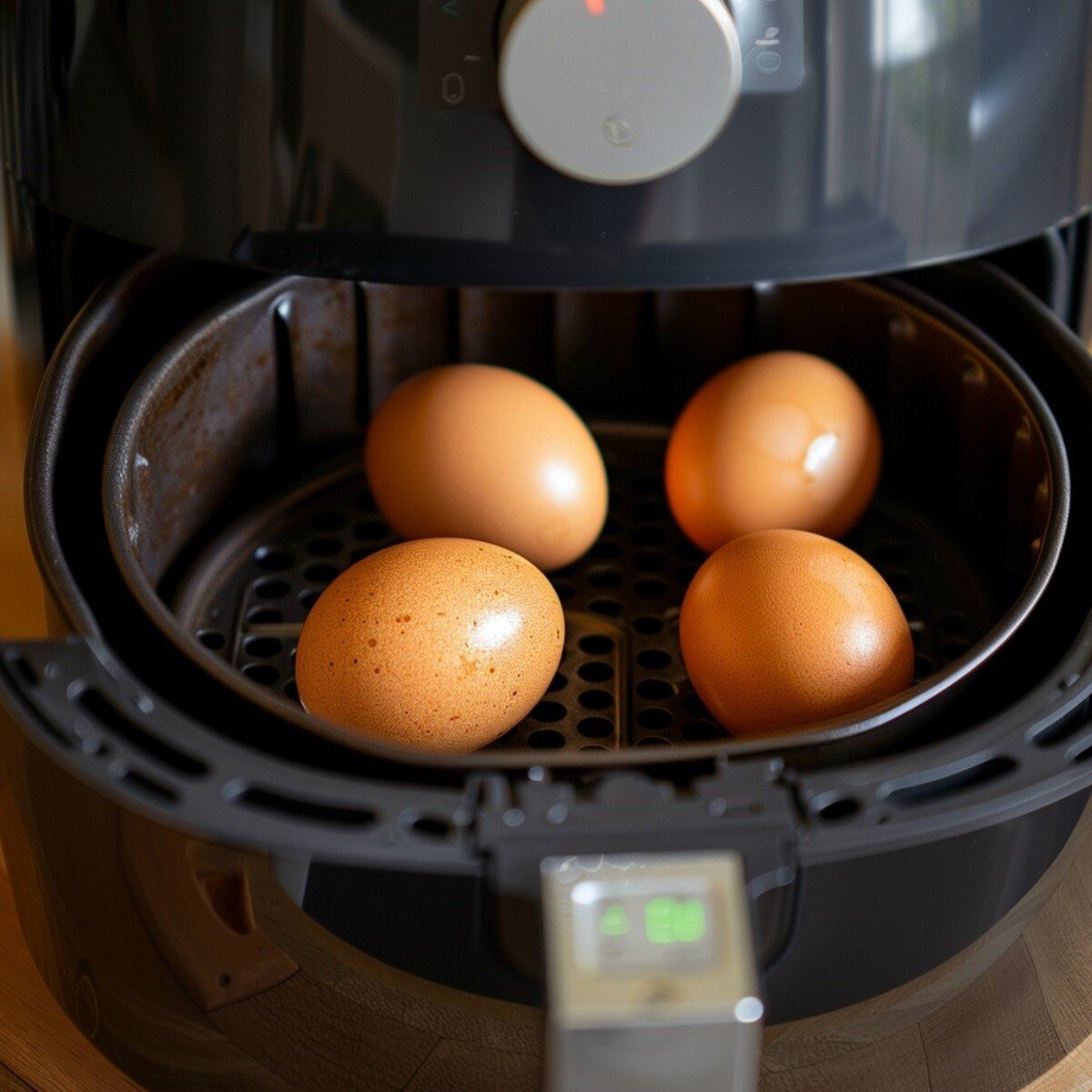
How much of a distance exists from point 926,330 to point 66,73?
1.41 ft

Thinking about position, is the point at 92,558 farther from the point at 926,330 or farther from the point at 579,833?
the point at 926,330

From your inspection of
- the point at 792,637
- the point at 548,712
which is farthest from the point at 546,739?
the point at 792,637

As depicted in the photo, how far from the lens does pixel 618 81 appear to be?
0.55 m

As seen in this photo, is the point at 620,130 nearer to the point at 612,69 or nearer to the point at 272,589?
the point at 612,69

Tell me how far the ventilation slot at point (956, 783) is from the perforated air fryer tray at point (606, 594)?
18 cm

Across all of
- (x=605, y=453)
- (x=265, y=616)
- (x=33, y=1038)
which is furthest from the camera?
(x=605, y=453)

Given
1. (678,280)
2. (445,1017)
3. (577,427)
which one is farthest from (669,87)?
(445,1017)

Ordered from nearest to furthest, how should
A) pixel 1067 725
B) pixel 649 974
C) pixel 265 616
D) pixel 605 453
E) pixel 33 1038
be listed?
pixel 649 974 < pixel 1067 725 < pixel 33 1038 < pixel 265 616 < pixel 605 453

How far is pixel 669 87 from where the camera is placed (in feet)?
1.82

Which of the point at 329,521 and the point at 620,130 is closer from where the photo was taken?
the point at 620,130

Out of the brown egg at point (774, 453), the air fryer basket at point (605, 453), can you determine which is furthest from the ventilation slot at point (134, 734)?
the brown egg at point (774, 453)

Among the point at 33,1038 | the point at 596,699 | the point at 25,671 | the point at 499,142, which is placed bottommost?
the point at 33,1038

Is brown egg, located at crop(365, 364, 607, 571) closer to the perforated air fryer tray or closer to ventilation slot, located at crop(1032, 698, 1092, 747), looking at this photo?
the perforated air fryer tray

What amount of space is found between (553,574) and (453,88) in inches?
11.1
